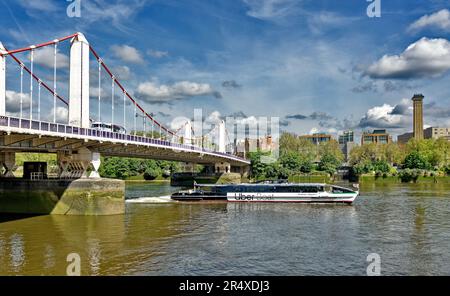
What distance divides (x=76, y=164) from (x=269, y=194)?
77.9 feet

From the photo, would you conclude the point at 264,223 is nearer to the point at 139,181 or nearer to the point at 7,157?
the point at 7,157

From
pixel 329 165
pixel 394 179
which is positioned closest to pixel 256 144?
pixel 329 165

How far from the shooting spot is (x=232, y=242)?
2825 cm

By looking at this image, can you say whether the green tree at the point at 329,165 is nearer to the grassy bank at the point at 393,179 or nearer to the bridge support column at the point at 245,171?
the grassy bank at the point at 393,179

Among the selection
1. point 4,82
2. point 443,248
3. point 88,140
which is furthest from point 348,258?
point 4,82

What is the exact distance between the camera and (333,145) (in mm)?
182875

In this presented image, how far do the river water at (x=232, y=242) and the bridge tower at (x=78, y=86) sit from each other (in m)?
9.16

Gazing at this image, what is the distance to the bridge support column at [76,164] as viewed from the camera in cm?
4353

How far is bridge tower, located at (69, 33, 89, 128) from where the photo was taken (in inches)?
1657

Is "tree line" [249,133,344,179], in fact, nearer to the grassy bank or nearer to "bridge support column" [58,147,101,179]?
the grassy bank

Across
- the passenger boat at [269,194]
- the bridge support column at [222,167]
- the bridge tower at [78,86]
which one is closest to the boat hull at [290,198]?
the passenger boat at [269,194]

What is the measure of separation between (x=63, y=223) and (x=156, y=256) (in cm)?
1555

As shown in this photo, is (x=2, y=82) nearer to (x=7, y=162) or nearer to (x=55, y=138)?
(x=7, y=162)
